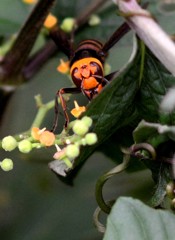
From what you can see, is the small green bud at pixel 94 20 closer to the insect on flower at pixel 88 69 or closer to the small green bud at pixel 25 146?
the insect on flower at pixel 88 69

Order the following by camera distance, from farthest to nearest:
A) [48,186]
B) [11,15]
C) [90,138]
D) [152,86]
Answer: [11,15] → [48,186] → [152,86] → [90,138]

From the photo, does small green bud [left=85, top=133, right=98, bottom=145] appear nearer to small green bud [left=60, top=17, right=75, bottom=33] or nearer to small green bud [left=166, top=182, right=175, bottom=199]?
small green bud [left=166, top=182, right=175, bottom=199]

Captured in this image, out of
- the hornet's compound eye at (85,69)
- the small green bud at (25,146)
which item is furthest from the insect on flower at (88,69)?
the small green bud at (25,146)

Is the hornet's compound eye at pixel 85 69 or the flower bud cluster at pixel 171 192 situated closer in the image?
the flower bud cluster at pixel 171 192

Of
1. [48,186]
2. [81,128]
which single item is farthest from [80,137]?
[48,186]

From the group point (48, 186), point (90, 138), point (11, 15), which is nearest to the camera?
point (90, 138)

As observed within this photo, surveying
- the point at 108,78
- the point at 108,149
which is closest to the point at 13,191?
the point at 108,149

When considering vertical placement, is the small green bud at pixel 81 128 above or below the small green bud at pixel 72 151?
above

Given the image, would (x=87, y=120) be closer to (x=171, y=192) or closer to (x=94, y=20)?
(x=171, y=192)

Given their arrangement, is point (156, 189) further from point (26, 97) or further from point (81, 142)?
point (26, 97)

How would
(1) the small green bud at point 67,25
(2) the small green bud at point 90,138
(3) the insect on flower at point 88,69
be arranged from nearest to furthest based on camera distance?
(2) the small green bud at point 90,138 < (3) the insect on flower at point 88,69 < (1) the small green bud at point 67,25
